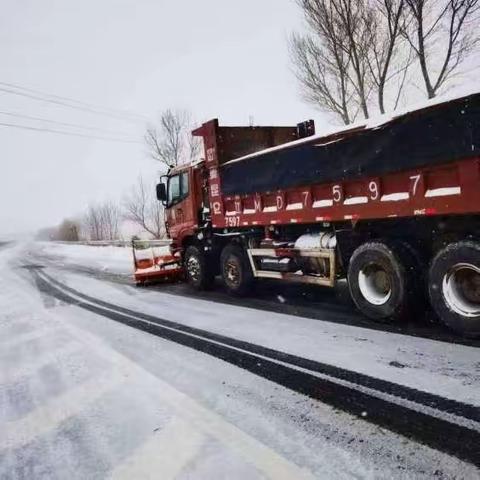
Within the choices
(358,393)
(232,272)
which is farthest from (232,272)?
(358,393)

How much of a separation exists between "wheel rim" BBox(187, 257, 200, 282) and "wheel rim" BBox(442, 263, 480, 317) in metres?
5.99

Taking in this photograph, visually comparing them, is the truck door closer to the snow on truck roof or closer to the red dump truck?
the red dump truck

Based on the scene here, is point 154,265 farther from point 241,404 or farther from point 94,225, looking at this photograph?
point 94,225

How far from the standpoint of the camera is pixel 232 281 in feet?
28.6

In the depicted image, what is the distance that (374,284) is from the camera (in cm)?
576

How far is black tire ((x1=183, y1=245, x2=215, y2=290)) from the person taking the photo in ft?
31.8

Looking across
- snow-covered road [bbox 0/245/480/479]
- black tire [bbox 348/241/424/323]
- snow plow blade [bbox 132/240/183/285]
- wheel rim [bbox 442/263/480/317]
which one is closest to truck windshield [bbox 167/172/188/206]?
snow plow blade [bbox 132/240/183/285]

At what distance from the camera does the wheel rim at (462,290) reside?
458 centimetres

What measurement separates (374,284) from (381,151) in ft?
5.64

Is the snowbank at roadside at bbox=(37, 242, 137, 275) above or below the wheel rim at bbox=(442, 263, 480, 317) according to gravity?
below

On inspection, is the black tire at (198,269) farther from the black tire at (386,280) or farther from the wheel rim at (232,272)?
the black tire at (386,280)

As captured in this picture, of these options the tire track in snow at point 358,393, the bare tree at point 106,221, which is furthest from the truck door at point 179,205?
the bare tree at point 106,221

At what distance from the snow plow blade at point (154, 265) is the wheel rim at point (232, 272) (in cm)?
284

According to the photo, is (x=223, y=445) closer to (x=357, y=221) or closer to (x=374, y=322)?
(x=374, y=322)
